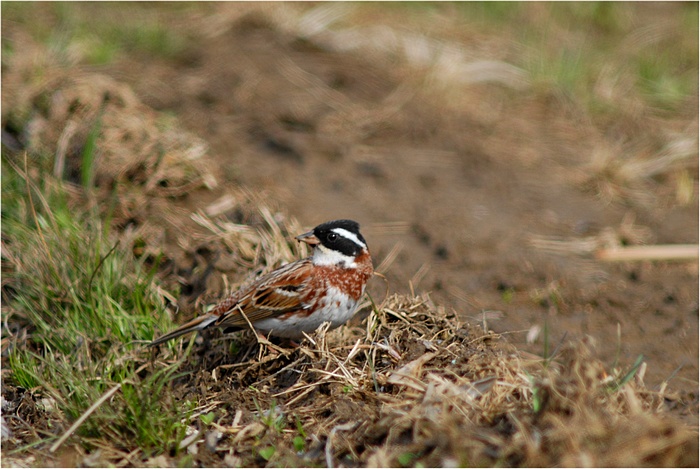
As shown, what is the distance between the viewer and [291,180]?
7.93 metres

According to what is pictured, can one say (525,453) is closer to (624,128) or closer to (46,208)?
(46,208)

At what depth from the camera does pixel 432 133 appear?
896cm

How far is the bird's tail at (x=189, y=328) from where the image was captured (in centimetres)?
547

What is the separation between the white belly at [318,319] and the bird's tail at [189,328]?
1.06 ft

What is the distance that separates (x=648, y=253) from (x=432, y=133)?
2621 millimetres

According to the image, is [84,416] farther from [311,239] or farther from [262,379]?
[311,239]

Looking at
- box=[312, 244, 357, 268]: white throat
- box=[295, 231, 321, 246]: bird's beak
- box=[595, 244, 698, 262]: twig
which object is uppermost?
box=[295, 231, 321, 246]: bird's beak

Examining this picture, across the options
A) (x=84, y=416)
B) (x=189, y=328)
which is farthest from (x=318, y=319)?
(x=84, y=416)

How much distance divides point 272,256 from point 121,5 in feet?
21.8

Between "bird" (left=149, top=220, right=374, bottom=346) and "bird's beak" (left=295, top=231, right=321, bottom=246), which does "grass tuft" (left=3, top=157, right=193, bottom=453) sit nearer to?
"bird" (left=149, top=220, right=374, bottom=346)

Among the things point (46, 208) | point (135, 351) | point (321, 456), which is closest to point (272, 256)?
point (135, 351)

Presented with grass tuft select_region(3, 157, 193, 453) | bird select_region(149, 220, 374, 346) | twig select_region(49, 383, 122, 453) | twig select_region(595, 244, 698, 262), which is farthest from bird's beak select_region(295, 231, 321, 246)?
twig select_region(595, 244, 698, 262)

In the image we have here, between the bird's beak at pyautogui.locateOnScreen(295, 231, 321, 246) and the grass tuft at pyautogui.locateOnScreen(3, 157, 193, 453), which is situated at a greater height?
the bird's beak at pyautogui.locateOnScreen(295, 231, 321, 246)

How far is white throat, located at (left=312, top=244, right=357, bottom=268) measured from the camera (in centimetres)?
550
